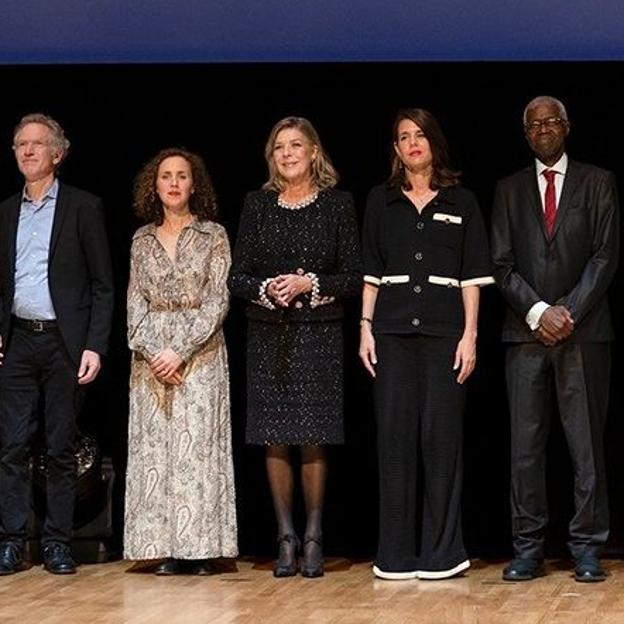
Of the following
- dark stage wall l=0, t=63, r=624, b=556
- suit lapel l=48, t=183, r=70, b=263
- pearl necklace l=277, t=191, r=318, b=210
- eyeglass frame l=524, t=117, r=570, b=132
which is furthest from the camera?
dark stage wall l=0, t=63, r=624, b=556

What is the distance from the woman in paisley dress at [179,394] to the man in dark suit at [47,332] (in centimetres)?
17

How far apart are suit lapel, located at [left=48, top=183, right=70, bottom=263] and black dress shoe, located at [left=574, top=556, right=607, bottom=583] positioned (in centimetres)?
210

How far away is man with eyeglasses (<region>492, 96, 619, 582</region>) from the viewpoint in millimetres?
5984

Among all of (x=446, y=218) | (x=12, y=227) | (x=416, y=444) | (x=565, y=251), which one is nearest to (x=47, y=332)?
(x=12, y=227)

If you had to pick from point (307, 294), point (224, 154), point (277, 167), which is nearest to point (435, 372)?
point (307, 294)

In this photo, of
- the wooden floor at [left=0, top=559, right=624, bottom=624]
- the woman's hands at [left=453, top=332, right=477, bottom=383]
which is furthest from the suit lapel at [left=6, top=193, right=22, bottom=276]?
the woman's hands at [left=453, top=332, right=477, bottom=383]

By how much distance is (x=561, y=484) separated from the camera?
668 cm

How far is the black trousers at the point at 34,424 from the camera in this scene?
6.29 metres

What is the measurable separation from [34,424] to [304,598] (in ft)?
4.20

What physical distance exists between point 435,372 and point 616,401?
91 cm

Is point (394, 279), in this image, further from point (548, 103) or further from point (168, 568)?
point (168, 568)

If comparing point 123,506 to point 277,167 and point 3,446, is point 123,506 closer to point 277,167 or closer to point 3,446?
point 3,446

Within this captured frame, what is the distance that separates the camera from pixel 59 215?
20.8 ft

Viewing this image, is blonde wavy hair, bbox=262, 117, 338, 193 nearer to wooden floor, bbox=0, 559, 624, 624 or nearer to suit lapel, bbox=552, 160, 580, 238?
suit lapel, bbox=552, 160, 580, 238
